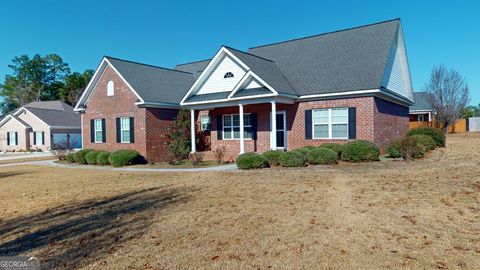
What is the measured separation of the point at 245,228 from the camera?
5836 mm

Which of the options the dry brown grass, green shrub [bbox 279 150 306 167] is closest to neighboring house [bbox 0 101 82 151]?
the dry brown grass

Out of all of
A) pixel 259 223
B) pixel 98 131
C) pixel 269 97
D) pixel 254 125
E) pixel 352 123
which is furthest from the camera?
pixel 98 131

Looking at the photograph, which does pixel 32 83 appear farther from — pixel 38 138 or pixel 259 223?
pixel 259 223

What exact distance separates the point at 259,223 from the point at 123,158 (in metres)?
14.2

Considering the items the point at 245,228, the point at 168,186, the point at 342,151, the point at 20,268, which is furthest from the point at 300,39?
the point at 20,268

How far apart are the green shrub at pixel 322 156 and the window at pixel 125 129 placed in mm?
11946

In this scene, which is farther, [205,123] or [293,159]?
[205,123]

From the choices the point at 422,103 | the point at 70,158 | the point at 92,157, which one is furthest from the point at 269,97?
the point at 422,103

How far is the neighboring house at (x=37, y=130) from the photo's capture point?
38.0m

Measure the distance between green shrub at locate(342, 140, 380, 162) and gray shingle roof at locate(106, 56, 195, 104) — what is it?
1139cm

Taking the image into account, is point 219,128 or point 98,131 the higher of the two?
point 219,128

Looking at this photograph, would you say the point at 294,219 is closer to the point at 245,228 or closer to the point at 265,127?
the point at 245,228

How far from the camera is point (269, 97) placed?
16750mm

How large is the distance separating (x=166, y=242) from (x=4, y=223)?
409 centimetres
